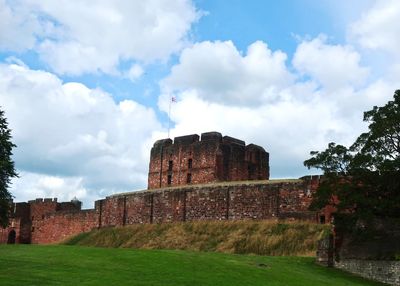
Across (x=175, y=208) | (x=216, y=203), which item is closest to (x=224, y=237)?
(x=216, y=203)

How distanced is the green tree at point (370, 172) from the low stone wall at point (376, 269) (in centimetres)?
214

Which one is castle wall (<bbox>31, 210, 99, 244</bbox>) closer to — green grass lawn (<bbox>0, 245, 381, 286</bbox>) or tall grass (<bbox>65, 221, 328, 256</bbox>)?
tall grass (<bbox>65, 221, 328, 256</bbox>)

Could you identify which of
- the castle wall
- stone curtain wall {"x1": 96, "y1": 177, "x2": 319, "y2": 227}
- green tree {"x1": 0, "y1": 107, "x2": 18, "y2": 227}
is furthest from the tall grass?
green tree {"x1": 0, "y1": 107, "x2": 18, "y2": 227}

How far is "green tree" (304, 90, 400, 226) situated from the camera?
29625mm

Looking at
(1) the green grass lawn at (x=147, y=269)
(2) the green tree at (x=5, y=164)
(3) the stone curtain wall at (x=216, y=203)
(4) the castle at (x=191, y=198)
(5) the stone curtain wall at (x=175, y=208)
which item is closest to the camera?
(1) the green grass lawn at (x=147, y=269)

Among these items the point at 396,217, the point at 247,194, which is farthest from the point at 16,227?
the point at 396,217

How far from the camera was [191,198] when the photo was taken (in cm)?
4997

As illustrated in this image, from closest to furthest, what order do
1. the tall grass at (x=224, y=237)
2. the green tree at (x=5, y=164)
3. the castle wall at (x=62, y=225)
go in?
the green tree at (x=5, y=164) → the tall grass at (x=224, y=237) → the castle wall at (x=62, y=225)

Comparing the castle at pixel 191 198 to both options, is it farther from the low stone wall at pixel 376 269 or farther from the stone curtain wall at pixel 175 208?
the low stone wall at pixel 376 269

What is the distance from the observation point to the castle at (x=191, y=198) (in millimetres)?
44625

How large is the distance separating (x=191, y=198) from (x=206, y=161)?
31.8 feet

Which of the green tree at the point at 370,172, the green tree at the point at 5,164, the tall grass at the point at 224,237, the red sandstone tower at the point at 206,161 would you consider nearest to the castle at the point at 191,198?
the red sandstone tower at the point at 206,161

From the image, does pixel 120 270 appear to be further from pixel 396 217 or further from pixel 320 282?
pixel 396 217

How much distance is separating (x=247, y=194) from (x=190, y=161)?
1545 cm
